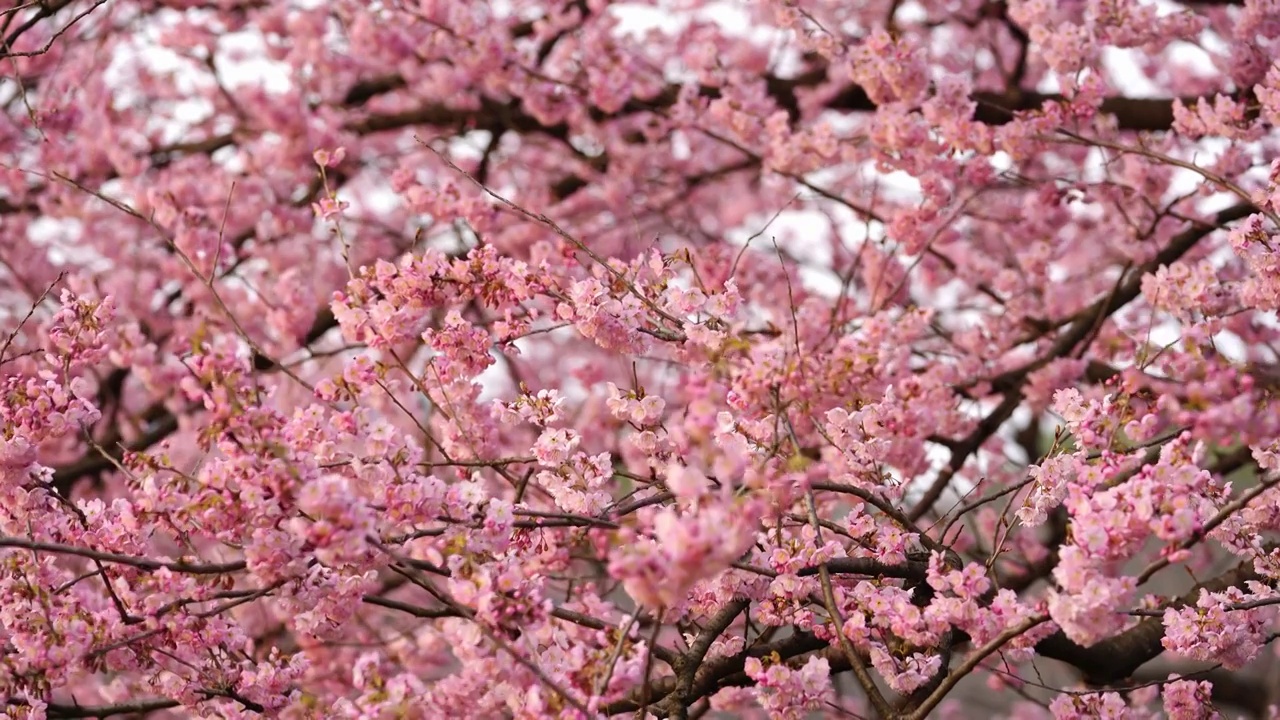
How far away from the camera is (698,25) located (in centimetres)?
716

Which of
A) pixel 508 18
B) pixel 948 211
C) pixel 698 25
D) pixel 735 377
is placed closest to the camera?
pixel 735 377

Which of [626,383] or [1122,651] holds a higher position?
[626,383]

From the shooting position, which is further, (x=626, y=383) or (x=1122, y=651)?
(x=626, y=383)

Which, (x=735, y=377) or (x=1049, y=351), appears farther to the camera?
(x=1049, y=351)

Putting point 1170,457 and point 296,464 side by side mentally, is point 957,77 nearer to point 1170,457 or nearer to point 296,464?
point 1170,457

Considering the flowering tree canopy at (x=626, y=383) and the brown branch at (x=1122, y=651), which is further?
the brown branch at (x=1122, y=651)

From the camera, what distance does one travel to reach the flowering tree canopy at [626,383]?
2.35m

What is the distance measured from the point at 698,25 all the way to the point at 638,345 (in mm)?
4709

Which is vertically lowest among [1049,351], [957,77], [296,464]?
[296,464]

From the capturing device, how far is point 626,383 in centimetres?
720

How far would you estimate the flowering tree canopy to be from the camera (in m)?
2.35

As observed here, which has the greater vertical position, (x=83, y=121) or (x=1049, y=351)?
(x=83, y=121)

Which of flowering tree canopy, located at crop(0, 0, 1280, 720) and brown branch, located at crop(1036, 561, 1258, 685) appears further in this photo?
brown branch, located at crop(1036, 561, 1258, 685)

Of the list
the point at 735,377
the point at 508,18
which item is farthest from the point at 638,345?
the point at 508,18
